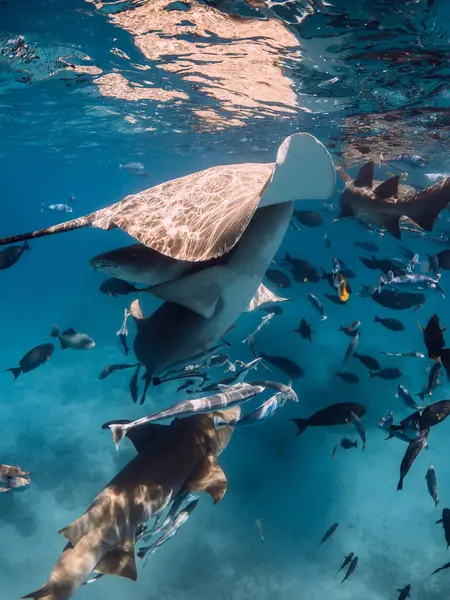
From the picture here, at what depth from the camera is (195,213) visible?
324cm

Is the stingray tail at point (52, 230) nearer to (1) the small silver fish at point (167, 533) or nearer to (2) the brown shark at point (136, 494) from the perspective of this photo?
(2) the brown shark at point (136, 494)

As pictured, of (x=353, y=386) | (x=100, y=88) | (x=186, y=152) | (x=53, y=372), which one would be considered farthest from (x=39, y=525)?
(x=186, y=152)

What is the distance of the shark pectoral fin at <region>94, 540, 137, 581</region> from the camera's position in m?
3.58

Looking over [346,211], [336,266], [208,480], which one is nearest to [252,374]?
[336,266]

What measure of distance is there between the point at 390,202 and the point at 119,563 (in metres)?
5.54

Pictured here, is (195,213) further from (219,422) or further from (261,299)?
(219,422)

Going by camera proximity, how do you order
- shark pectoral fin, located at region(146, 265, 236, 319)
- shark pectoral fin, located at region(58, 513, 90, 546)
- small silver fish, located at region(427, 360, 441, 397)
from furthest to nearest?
small silver fish, located at region(427, 360, 441, 397)
shark pectoral fin, located at region(58, 513, 90, 546)
shark pectoral fin, located at region(146, 265, 236, 319)

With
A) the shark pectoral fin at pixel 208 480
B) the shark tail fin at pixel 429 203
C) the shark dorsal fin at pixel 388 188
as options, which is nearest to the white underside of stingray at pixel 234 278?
the shark pectoral fin at pixel 208 480

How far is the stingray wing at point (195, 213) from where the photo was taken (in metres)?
2.73

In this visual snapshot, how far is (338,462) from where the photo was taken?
11828 mm

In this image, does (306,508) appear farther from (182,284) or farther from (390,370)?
(182,284)

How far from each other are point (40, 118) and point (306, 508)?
2099 cm

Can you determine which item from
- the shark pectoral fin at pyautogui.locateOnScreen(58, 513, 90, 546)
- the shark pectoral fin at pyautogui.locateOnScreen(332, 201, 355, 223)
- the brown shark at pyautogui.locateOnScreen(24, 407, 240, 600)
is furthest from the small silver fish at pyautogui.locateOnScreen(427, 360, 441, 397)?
the shark pectoral fin at pyautogui.locateOnScreen(58, 513, 90, 546)

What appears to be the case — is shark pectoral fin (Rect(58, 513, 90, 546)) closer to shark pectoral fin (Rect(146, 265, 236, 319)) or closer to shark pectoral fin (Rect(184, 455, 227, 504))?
shark pectoral fin (Rect(184, 455, 227, 504))
